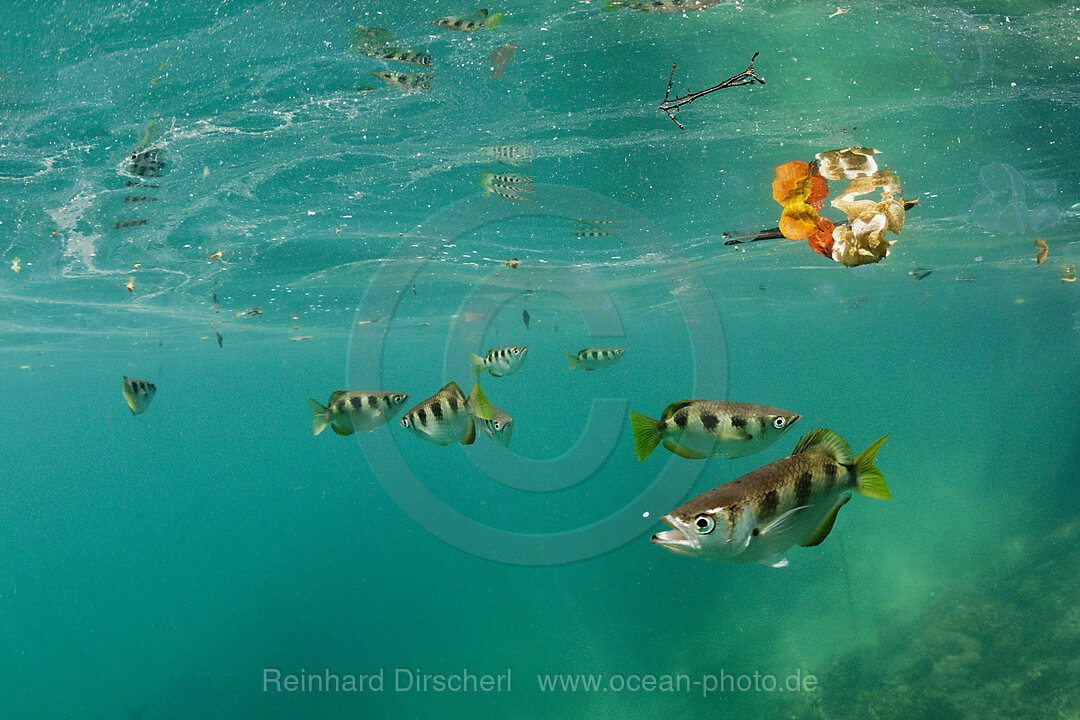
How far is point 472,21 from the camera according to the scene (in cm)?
739

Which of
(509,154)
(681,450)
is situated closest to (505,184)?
(509,154)

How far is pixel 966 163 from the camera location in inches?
550

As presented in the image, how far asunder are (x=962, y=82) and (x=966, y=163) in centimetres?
536

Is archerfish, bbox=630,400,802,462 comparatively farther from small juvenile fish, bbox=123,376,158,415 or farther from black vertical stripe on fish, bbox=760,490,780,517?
small juvenile fish, bbox=123,376,158,415

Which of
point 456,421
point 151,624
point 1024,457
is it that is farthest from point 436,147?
point 1024,457

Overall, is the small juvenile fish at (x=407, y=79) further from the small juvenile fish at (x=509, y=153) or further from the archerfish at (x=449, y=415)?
the archerfish at (x=449, y=415)

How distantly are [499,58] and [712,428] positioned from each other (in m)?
7.50

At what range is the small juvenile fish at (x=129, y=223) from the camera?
14.1 m

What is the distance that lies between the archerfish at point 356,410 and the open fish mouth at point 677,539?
3261mm

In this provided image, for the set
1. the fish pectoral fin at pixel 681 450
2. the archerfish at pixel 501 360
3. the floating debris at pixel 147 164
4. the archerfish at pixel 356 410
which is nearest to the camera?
the fish pectoral fin at pixel 681 450

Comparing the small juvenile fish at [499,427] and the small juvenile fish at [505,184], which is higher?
the small juvenile fish at [505,184]

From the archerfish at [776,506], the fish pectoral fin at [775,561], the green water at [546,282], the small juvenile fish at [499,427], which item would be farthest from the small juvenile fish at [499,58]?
the fish pectoral fin at [775,561]

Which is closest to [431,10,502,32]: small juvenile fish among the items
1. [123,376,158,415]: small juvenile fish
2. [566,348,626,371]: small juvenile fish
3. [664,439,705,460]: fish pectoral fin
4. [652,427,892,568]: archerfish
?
[566,348,626,371]: small juvenile fish

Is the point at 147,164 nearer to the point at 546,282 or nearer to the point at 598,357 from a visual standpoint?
the point at 598,357
